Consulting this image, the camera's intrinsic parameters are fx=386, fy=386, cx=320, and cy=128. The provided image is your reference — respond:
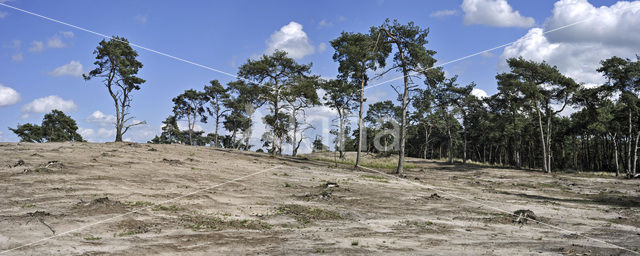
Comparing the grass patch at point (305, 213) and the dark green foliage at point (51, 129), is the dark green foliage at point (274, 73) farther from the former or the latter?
the dark green foliage at point (51, 129)

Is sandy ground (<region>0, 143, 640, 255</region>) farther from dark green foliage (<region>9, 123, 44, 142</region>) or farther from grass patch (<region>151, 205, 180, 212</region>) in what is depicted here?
dark green foliage (<region>9, 123, 44, 142</region>)

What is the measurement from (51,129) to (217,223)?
6885 cm

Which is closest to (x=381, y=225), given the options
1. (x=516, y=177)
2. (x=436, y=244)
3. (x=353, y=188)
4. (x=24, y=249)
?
(x=436, y=244)

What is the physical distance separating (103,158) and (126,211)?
12.5 meters

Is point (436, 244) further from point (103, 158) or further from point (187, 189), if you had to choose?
point (103, 158)

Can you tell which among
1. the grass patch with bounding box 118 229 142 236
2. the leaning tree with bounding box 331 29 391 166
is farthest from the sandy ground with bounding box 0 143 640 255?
the leaning tree with bounding box 331 29 391 166

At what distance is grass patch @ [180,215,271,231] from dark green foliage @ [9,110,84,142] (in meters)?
64.6

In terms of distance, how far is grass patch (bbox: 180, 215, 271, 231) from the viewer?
12.6 meters

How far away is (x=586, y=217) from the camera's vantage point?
16.0 metres

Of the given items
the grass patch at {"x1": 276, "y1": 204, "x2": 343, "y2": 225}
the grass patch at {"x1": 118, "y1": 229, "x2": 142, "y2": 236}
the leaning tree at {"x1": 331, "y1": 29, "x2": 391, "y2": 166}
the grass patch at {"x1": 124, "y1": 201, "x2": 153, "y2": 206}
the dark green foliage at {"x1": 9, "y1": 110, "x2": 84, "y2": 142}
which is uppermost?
the leaning tree at {"x1": 331, "y1": 29, "x2": 391, "y2": 166}

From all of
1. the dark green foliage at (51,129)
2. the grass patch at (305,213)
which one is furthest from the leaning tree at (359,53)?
the dark green foliage at (51,129)

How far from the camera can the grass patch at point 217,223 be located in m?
12.6

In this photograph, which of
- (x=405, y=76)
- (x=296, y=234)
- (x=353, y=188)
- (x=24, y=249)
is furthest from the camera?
(x=405, y=76)

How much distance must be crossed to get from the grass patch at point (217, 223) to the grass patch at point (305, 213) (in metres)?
1.55
